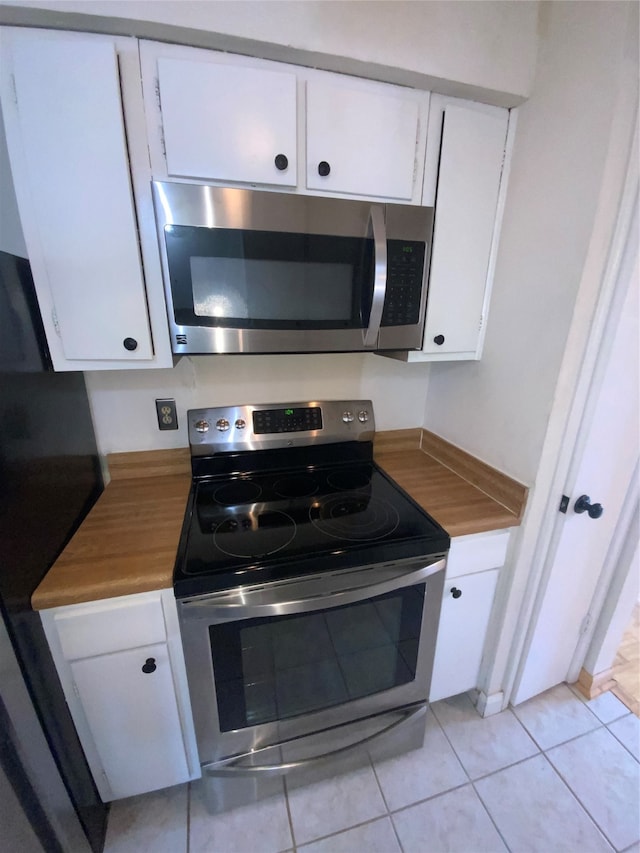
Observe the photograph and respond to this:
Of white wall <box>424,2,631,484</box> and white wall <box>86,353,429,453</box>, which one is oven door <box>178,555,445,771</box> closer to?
white wall <box>424,2,631,484</box>

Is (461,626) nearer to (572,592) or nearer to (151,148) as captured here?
(572,592)

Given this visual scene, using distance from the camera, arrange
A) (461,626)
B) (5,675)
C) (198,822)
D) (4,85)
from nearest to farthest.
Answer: (5,675) < (4,85) < (198,822) < (461,626)

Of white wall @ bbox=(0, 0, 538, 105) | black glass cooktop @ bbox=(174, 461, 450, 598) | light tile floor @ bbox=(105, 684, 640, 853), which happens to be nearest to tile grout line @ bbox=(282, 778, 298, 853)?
light tile floor @ bbox=(105, 684, 640, 853)

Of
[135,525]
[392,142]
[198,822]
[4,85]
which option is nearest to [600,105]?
[392,142]

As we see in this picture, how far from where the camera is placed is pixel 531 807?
47.4 inches

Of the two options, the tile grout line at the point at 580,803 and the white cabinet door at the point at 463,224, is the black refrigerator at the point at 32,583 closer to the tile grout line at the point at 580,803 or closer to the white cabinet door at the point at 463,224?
the white cabinet door at the point at 463,224

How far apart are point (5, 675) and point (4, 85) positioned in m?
1.28

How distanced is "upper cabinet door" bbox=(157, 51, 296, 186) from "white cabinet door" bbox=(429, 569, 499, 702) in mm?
1392

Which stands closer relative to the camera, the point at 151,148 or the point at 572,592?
the point at 151,148

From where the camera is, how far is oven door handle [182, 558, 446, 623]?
91cm

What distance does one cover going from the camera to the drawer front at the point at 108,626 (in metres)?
0.89

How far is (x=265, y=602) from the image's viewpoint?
36.9 inches

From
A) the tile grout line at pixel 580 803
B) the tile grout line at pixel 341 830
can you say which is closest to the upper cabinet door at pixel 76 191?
the tile grout line at pixel 341 830

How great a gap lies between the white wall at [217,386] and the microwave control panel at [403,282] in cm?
38
